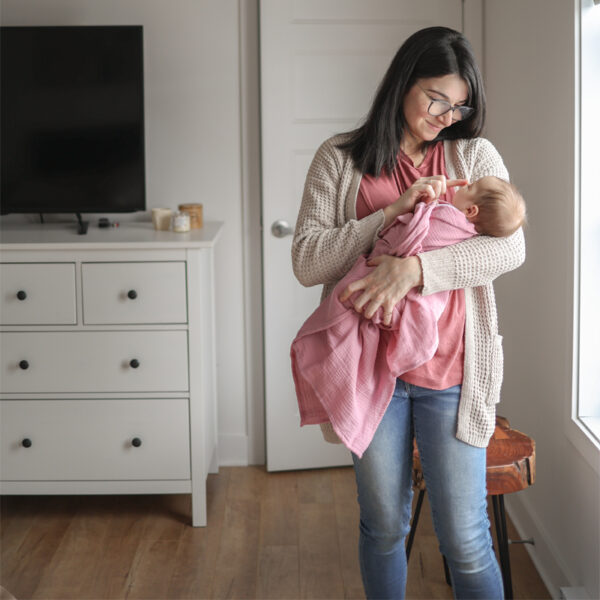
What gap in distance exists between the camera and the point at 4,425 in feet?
8.79

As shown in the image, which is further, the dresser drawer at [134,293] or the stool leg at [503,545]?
the dresser drawer at [134,293]

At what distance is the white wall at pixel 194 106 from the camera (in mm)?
2984

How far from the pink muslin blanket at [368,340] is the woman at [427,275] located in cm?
3

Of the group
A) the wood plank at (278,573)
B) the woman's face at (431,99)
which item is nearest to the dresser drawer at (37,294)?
the wood plank at (278,573)

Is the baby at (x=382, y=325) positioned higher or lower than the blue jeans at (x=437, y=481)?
higher

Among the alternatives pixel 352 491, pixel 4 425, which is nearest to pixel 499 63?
pixel 352 491

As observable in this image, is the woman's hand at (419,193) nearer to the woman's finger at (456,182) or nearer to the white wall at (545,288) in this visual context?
the woman's finger at (456,182)

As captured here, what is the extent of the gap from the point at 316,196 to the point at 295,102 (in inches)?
55.8

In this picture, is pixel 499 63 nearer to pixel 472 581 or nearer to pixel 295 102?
pixel 295 102

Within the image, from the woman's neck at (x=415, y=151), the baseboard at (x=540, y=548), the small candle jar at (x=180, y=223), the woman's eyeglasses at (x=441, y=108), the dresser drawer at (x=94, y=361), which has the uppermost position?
the woman's eyeglasses at (x=441, y=108)

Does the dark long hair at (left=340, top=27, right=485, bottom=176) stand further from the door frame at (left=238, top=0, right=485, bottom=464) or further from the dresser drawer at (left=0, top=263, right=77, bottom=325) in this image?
the door frame at (left=238, top=0, right=485, bottom=464)

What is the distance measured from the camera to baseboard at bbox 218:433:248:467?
127 inches

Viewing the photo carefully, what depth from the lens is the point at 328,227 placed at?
1675 millimetres

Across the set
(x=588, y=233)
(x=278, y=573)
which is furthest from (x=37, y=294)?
(x=588, y=233)
